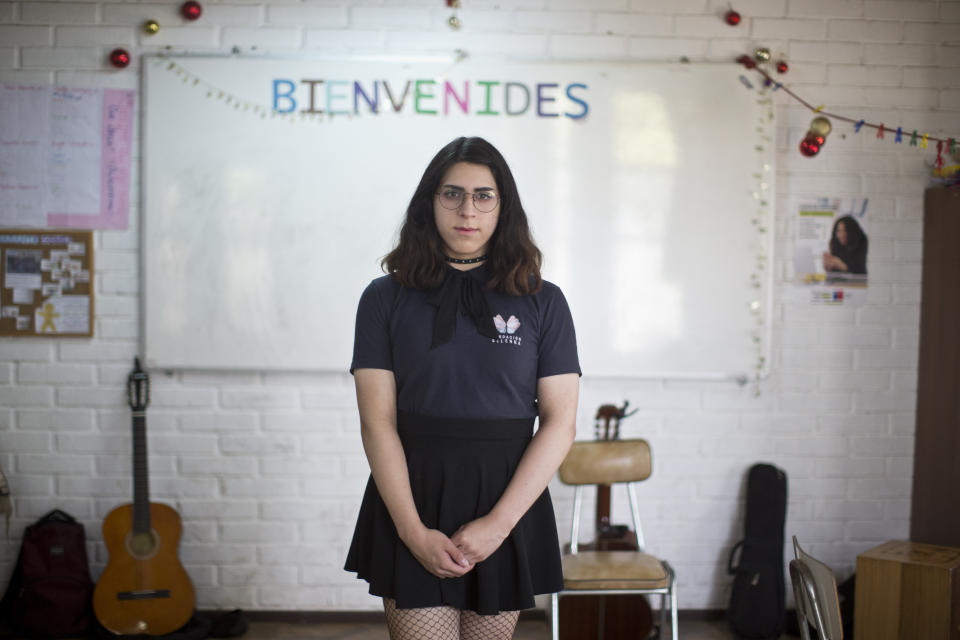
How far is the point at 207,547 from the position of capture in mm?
3088

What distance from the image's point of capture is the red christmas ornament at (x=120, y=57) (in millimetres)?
2965

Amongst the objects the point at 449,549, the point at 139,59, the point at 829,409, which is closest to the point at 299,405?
the point at 139,59

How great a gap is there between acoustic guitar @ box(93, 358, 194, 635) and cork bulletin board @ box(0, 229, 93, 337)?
37 cm

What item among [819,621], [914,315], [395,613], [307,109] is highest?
[307,109]

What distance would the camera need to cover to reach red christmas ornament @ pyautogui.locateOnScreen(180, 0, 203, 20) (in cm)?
296

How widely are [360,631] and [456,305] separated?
1.95m

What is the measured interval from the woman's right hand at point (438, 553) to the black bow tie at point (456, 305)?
0.37 metres

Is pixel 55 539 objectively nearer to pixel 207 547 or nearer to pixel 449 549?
pixel 207 547

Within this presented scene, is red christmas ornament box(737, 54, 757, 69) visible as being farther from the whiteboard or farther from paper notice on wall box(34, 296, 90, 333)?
paper notice on wall box(34, 296, 90, 333)

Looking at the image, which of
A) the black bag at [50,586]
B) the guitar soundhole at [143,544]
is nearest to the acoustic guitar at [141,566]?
the guitar soundhole at [143,544]

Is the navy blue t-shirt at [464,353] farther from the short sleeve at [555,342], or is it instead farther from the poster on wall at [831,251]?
the poster on wall at [831,251]

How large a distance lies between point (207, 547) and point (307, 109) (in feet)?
5.80

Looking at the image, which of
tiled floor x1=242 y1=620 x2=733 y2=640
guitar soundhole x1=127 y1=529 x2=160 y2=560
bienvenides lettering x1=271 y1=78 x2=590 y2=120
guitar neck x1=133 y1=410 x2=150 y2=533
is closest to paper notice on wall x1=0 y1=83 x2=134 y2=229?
bienvenides lettering x1=271 y1=78 x2=590 y2=120

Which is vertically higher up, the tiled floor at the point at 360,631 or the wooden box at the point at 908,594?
the wooden box at the point at 908,594
